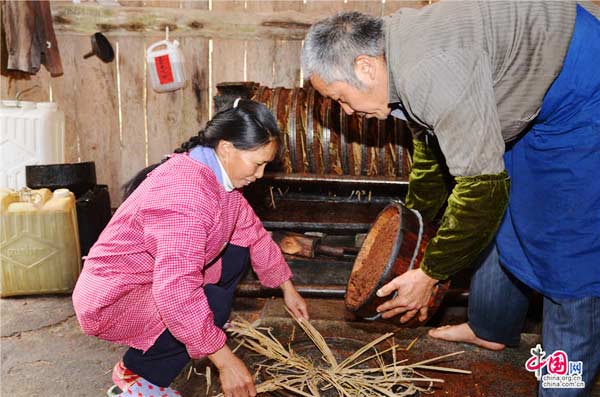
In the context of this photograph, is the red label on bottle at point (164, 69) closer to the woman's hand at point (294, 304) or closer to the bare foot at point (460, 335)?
the woman's hand at point (294, 304)

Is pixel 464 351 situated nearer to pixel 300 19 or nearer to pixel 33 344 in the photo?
pixel 33 344

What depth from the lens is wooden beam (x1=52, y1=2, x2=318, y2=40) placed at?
205 inches

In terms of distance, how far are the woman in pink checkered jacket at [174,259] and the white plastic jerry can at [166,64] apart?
2.89 meters

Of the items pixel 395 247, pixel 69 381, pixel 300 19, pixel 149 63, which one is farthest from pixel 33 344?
pixel 300 19

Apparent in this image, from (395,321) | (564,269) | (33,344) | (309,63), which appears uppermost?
(309,63)

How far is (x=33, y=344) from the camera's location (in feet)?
11.2

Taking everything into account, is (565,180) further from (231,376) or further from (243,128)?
(231,376)

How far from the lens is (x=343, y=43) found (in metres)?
1.95

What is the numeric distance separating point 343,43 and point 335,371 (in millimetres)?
1463

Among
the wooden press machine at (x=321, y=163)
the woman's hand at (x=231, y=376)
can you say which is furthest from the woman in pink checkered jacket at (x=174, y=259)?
the wooden press machine at (x=321, y=163)

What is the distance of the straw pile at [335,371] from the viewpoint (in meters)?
2.47

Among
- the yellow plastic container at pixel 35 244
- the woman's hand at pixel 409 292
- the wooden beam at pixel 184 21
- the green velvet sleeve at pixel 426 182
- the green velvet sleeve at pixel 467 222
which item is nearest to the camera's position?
the green velvet sleeve at pixel 467 222

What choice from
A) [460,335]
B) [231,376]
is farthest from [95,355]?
[460,335]

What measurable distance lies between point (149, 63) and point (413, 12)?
3843 mm
